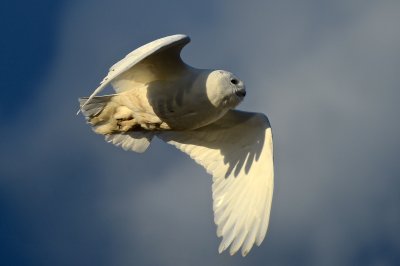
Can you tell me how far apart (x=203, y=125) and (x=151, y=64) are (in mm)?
1501

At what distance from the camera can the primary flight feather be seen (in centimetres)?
1895

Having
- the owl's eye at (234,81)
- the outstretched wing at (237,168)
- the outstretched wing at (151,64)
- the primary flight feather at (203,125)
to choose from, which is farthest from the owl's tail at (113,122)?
the owl's eye at (234,81)

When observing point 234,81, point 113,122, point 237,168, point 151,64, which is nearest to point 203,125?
point 234,81

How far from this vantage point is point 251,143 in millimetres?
20422

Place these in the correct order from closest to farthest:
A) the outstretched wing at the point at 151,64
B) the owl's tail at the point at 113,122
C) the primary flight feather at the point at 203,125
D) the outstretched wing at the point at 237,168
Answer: the outstretched wing at the point at 151,64
the primary flight feather at the point at 203,125
the outstretched wing at the point at 237,168
the owl's tail at the point at 113,122

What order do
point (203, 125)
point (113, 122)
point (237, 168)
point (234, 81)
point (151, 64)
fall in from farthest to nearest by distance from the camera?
1. point (237, 168)
2. point (113, 122)
3. point (203, 125)
4. point (151, 64)
5. point (234, 81)

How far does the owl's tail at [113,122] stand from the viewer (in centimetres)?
1984

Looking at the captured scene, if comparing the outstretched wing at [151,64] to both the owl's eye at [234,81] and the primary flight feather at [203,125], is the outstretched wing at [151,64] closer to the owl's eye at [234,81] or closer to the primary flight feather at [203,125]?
the primary flight feather at [203,125]

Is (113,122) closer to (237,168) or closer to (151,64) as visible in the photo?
(151,64)

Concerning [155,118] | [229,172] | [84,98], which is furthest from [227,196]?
[84,98]

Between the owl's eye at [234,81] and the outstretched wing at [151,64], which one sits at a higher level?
the outstretched wing at [151,64]

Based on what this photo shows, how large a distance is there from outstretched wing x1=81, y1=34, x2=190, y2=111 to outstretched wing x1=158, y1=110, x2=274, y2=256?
1.54 meters

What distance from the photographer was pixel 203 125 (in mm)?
19625

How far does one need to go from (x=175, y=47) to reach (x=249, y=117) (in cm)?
254
